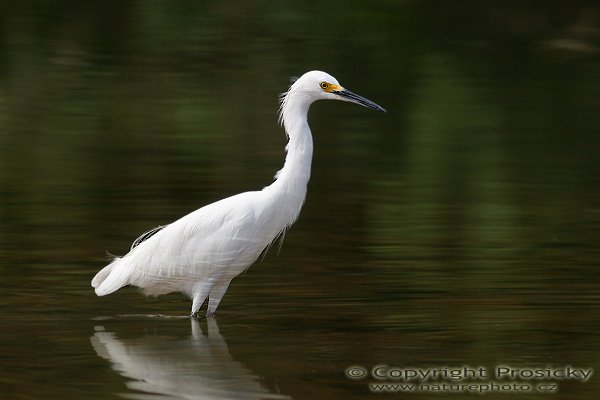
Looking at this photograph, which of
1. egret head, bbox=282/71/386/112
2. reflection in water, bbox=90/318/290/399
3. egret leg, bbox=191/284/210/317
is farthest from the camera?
egret head, bbox=282/71/386/112

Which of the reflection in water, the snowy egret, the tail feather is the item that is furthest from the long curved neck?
the tail feather

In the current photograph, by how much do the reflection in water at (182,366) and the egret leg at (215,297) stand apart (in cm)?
17

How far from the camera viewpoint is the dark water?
6688mm

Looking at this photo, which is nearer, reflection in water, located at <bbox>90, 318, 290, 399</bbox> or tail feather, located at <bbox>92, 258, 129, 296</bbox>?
reflection in water, located at <bbox>90, 318, 290, 399</bbox>

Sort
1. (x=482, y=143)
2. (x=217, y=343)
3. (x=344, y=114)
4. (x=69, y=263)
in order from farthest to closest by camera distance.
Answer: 1. (x=344, y=114)
2. (x=482, y=143)
3. (x=69, y=263)
4. (x=217, y=343)

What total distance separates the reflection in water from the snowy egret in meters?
0.36

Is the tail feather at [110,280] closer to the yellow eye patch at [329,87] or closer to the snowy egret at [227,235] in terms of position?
the snowy egret at [227,235]

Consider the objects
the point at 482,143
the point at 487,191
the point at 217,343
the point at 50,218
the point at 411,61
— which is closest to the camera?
the point at 217,343

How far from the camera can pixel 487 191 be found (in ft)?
37.7

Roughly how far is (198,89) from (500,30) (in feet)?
13.6

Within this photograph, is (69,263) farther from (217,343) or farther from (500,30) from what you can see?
(500,30)

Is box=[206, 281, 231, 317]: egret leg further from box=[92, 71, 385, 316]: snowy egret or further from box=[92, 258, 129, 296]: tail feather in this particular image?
box=[92, 258, 129, 296]: tail feather

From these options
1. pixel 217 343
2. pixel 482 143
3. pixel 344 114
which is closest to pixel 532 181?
pixel 482 143

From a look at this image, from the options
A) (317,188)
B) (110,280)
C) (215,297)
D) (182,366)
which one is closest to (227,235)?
(215,297)
